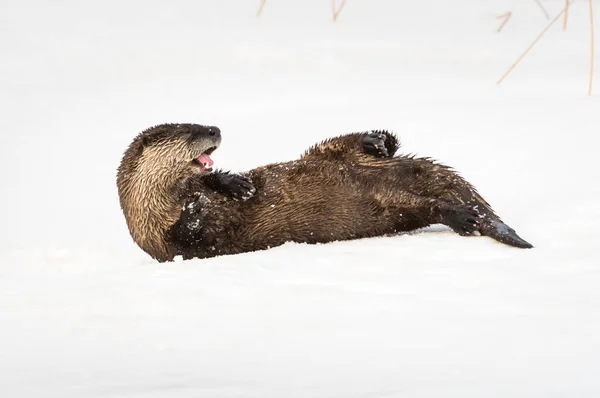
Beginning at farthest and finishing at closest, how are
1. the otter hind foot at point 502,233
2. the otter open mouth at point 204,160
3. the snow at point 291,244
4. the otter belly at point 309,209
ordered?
the otter open mouth at point 204,160
the otter belly at point 309,209
the otter hind foot at point 502,233
the snow at point 291,244

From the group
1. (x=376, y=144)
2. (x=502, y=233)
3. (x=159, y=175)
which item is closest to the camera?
(x=502, y=233)

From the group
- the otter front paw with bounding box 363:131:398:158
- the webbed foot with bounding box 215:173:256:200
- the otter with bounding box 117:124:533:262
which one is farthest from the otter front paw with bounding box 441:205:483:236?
the webbed foot with bounding box 215:173:256:200

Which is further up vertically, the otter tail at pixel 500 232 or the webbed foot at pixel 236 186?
the webbed foot at pixel 236 186

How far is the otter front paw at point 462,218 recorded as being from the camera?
4.22 meters

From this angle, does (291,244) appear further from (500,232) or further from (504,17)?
(504,17)

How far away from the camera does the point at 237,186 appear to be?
4.32 meters

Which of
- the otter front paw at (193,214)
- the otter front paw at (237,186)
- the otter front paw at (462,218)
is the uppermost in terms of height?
the otter front paw at (237,186)

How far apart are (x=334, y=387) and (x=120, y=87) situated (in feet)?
18.3

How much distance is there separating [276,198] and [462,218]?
73 cm

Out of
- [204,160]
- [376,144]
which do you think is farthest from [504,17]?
[204,160]

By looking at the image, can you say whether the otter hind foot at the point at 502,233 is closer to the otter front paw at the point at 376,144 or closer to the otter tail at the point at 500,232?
the otter tail at the point at 500,232

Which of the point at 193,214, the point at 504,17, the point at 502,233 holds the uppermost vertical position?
the point at 504,17

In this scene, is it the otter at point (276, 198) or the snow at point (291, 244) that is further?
the otter at point (276, 198)

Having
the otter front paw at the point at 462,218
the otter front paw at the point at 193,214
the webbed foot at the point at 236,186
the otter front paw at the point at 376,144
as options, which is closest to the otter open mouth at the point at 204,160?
the webbed foot at the point at 236,186
